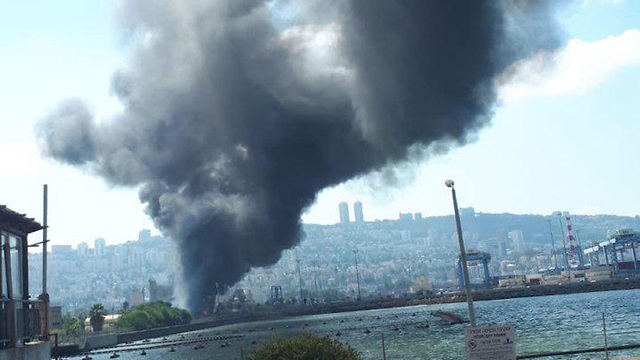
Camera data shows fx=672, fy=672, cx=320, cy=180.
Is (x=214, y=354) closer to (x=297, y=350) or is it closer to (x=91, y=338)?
(x=91, y=338)

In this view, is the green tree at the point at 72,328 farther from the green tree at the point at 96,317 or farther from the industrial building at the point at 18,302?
the industrial building at the point at 18,302

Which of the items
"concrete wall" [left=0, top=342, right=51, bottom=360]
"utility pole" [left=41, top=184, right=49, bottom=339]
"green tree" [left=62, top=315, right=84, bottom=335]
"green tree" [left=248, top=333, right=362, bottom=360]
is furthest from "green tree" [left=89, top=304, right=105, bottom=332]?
"green tree" [left=248, top=333, right=362, bottom=360]

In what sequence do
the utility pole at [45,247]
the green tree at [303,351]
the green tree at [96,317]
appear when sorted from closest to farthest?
the green tree at [303,351], the utility pole at [45,247], the green tree at [96,317]

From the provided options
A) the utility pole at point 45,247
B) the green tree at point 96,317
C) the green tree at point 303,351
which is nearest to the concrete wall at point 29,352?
the utility pole at point 45,247

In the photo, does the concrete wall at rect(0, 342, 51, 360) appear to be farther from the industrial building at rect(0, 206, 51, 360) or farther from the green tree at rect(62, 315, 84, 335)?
the green tree at rect(62, 315, 84, 335)

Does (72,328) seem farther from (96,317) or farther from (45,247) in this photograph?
(45,247)

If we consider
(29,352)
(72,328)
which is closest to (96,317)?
(72,328)

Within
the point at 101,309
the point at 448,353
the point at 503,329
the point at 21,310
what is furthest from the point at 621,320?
the point at 101,309
